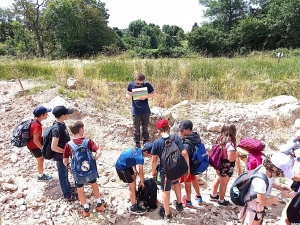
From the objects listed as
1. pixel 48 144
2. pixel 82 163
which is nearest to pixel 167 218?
pixel 82 163

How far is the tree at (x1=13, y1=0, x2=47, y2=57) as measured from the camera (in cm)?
Result: 2832

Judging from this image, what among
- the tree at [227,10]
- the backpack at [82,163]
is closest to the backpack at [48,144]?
the backpack at [82,163]

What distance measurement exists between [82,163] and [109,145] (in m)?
2.38

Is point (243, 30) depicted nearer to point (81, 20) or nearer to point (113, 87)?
point (81, 20)

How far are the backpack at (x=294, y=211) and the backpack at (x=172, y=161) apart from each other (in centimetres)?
113

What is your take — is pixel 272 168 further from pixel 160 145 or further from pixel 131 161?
pixel 131 161

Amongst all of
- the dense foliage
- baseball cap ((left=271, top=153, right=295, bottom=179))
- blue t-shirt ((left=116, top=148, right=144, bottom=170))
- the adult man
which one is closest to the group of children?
blue t-shirt ((left=116, top=148, right=144, bottom=170))

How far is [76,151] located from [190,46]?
34766 millimetres

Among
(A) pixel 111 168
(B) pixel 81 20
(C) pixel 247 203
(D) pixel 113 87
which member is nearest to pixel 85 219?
(A) pixel 111 168

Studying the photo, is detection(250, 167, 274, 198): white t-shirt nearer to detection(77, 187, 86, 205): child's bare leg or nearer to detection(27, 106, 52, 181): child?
detection(77, 187, 86, 205): child's bare leg

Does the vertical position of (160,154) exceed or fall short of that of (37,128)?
it falls short

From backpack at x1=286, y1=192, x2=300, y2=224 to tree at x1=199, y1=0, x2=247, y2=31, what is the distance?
1695 inches

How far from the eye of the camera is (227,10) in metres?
42.3

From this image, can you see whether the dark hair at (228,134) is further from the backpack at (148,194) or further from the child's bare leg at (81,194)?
the child's bare leg at (81,194)
